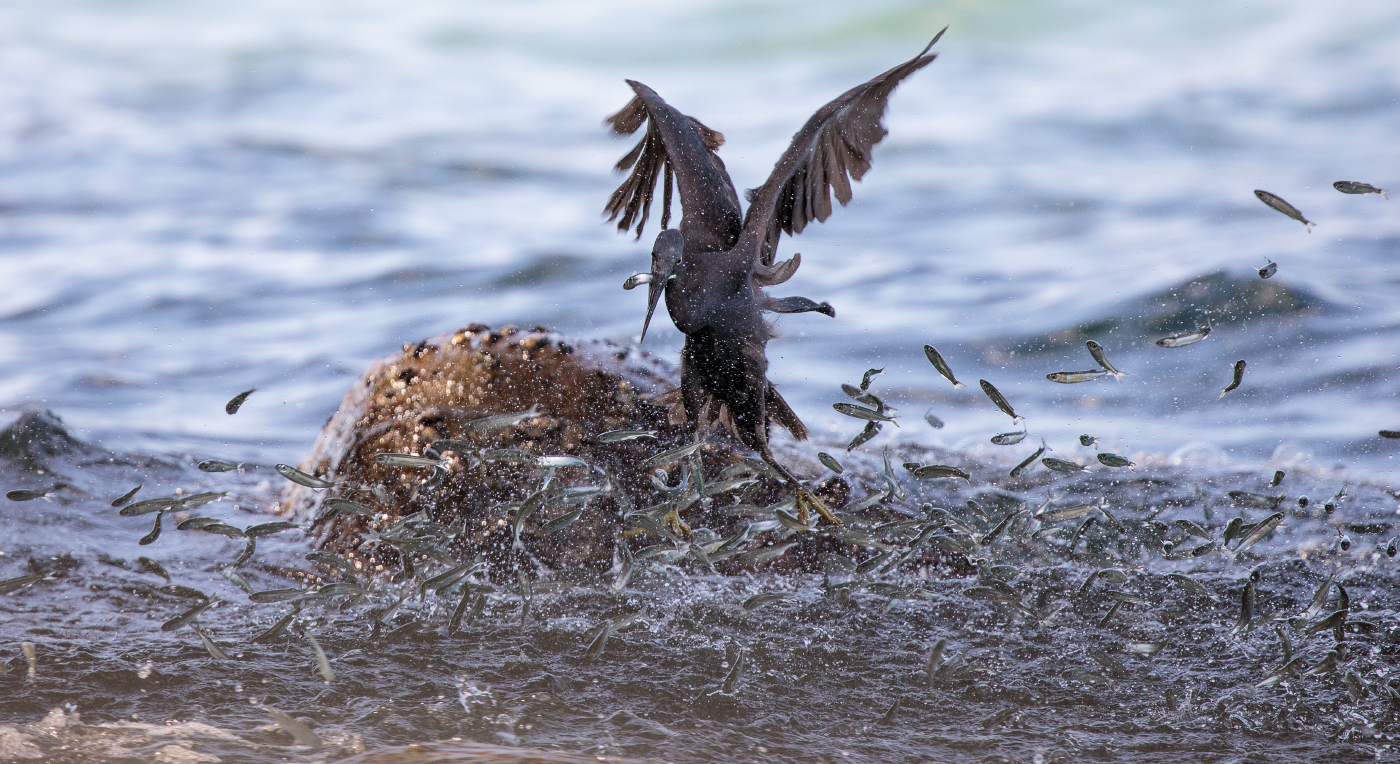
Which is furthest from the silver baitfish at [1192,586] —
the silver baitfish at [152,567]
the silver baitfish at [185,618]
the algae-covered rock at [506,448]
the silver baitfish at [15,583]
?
the silver baitfish at [15,583]

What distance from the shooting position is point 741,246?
441cm

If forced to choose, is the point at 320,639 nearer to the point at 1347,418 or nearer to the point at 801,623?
the point at 801,623

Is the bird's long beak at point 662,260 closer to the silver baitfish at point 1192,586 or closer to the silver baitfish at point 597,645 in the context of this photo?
the silver baitfish at point 597,645

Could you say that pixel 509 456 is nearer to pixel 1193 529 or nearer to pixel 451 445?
pixel 451 445

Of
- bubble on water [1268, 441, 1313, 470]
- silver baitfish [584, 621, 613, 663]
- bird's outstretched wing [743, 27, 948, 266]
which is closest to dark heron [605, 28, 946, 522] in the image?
bird's outstretched wing [743, 27, 948, 266]

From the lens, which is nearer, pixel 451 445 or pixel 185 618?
pixel 185 618

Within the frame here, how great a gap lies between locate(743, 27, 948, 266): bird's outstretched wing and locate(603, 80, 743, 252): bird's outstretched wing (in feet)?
0.64

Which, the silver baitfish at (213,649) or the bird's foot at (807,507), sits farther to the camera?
the bird's foot at (807,507)

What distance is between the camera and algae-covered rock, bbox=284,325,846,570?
4.82 m

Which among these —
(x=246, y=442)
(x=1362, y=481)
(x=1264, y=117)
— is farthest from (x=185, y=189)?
(x=1264, y=117)

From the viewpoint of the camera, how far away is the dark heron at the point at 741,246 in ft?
14.2

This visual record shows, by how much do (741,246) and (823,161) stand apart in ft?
2.06

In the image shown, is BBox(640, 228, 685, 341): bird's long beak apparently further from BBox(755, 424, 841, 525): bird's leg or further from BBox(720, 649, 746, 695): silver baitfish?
BBox(720, 649, 746, 695): silver baitfish

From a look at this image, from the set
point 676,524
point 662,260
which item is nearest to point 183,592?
point 676,524
